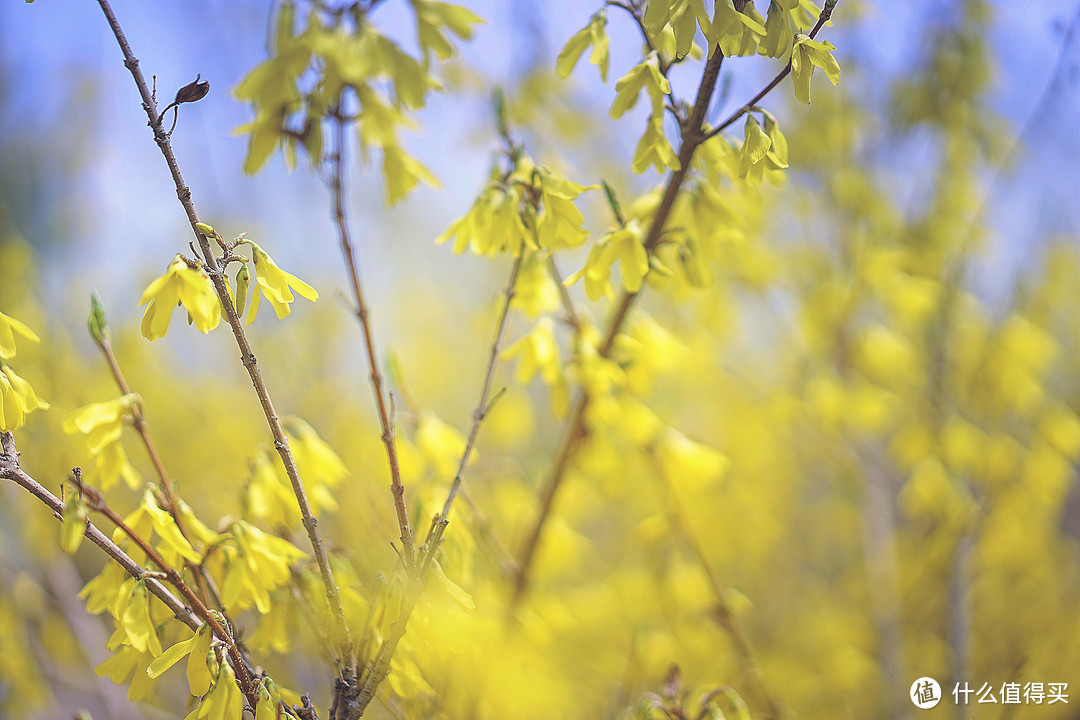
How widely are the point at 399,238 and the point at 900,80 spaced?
345 centimetres

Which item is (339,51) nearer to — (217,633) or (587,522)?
(217,633)

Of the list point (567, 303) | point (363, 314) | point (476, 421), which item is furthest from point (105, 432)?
point (567, 303)

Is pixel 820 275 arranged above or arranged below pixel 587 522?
above

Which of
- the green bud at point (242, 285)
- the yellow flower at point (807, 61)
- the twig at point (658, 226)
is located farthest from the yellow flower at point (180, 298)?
the yellow flower at point (807, 61)

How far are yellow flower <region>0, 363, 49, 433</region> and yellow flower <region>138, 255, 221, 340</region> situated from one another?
0.23 meters

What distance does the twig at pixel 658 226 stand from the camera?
105cm

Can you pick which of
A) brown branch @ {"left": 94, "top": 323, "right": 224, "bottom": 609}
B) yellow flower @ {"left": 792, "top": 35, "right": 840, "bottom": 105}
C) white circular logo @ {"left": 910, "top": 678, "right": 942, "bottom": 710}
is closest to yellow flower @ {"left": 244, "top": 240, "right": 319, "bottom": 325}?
brown branch @ {"left": 94, "top": 323, "right": 224, "bottom": 609}

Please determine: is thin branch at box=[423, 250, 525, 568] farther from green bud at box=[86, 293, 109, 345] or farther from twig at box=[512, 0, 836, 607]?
green bud at box=[86, 293, 109, 345]

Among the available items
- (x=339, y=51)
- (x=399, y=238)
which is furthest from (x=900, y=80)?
(x=399, y=238)

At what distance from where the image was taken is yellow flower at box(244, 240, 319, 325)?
91 centimetres

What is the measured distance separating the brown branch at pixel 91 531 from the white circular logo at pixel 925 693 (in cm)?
227

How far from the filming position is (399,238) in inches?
191

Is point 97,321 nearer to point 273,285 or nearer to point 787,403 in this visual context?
point 273,285

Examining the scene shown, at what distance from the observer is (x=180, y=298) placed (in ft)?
2.96
